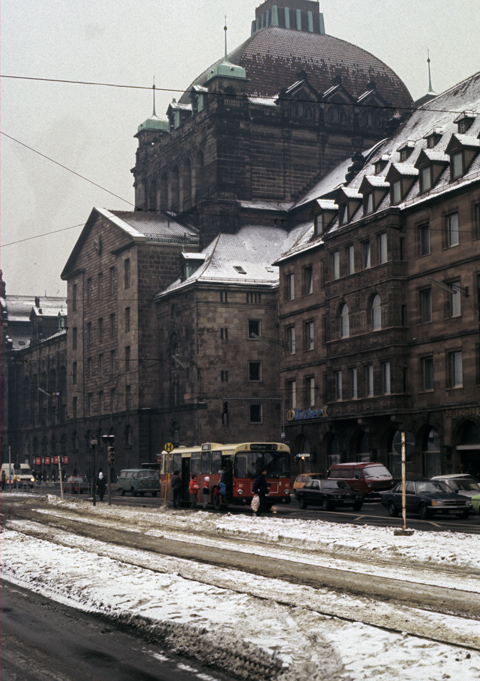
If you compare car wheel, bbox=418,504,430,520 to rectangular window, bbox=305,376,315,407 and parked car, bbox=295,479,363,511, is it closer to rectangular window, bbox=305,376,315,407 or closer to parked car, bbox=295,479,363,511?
parked car, bbox=295,479,363,511

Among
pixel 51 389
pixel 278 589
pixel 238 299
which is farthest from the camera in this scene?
pixel 51 389

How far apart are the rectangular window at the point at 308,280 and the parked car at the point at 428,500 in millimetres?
32114

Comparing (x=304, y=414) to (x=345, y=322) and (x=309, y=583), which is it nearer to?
(x=345, y=322)

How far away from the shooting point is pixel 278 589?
15.8 meters

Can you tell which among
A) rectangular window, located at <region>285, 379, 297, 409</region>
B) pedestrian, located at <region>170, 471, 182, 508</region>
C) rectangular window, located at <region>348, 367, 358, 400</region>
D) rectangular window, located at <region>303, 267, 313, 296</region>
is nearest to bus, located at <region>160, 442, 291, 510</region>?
pedestrian, located at <region>170, 471, 182, 508</region>

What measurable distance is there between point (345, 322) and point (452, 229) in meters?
10.5

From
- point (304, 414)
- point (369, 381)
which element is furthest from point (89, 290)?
point (369, 381)

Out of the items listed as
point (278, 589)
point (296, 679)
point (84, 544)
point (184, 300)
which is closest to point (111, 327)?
point (184, 300)

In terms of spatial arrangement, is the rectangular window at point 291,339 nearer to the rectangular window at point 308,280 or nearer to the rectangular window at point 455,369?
the rectangular window at point 308,280

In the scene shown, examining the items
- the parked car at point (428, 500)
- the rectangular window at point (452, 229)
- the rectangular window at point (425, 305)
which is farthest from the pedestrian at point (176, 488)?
the rectangular window at point (452, 229)

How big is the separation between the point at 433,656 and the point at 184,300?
2870 inches

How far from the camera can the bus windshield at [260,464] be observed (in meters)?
41.7

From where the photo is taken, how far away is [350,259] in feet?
198

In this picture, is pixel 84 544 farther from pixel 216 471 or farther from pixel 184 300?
pixel 184 300
